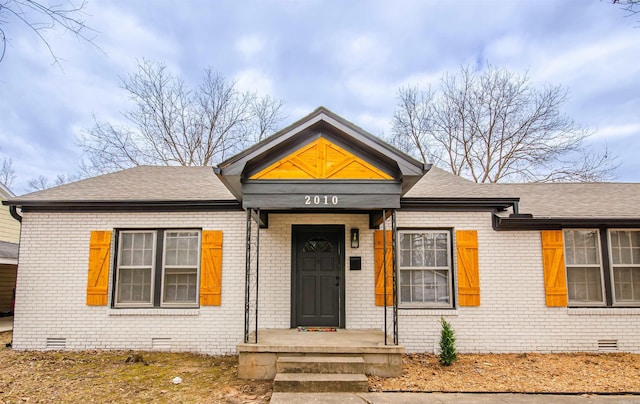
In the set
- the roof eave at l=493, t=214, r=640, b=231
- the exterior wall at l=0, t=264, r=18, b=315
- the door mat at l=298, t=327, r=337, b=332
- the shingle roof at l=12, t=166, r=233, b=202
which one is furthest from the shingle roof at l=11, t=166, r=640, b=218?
the exterior wall at l=0, t=264, r=18, b=315

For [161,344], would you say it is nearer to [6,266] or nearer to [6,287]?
[6,287]

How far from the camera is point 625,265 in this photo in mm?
7738

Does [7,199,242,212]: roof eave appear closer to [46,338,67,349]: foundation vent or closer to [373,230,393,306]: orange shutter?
[46,338,67,349]: foundation vent

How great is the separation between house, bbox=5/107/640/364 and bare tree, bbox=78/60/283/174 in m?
12.5

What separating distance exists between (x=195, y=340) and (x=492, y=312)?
562 centimetres

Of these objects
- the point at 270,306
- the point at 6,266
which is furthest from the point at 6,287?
the point at 270,306

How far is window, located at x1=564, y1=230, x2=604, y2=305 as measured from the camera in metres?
7.73

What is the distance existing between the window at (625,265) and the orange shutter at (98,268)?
977 cm

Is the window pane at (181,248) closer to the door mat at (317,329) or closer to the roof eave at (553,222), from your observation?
the door mat at (317,329)

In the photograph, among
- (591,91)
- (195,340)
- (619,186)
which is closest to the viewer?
(195,340)

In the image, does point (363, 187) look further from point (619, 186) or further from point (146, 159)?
point (146, 159)

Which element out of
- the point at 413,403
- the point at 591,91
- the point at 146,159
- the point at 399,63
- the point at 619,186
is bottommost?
the point at 413,403

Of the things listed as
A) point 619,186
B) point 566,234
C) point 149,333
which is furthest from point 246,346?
point 619,186

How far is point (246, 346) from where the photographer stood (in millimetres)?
5906
